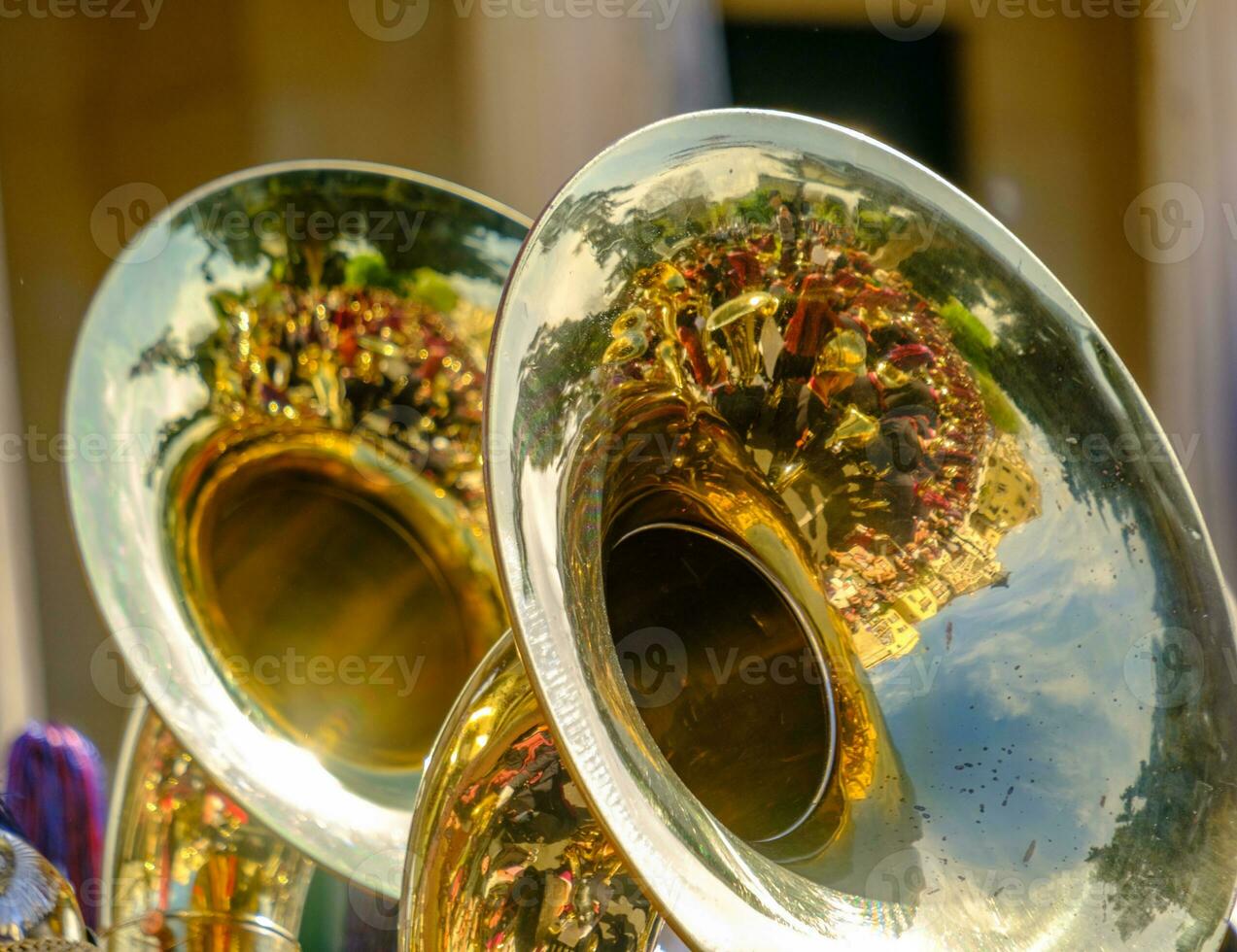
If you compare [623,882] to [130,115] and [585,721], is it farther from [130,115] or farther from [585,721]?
[130,115]

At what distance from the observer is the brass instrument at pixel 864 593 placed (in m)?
0.93

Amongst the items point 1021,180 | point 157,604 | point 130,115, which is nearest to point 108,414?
point 157,604

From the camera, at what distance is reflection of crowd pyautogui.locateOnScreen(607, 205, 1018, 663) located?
990mm

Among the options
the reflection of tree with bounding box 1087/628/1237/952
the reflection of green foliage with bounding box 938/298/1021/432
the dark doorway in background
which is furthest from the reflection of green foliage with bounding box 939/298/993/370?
the dark doorway in background

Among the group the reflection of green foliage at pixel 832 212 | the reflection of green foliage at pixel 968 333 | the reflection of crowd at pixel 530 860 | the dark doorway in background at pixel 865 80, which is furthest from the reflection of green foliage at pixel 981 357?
the dark doorway in background at pixel 865 80

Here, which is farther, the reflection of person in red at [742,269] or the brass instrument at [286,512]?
the brass instrument at [286,512]

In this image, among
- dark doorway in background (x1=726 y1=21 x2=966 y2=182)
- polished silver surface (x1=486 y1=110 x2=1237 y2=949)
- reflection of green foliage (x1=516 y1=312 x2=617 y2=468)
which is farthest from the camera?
dark doorway in background (x1=726 y1=21 x2=966 y2=182)

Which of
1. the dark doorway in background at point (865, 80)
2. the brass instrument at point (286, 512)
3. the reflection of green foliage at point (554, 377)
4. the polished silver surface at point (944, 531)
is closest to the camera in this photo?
the reflection of green foliage at point (554, 377)

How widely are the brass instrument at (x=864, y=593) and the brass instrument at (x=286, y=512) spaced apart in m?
0.35

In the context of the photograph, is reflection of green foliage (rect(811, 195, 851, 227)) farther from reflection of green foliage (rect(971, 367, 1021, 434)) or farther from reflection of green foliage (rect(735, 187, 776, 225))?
reflection of green foliage (rect(971, 367, 1021, 434))

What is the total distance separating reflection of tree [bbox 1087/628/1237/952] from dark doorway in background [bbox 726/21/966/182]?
100.0 inches

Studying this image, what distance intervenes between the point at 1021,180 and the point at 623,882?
2.95 m

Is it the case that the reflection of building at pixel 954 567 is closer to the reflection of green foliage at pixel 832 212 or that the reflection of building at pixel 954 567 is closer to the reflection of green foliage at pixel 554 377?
the reflection of green foliage at pixel 832 212

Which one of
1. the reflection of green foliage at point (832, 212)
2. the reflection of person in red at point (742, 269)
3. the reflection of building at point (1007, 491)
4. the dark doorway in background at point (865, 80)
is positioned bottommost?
the reflection of building at point (1007, 491)
